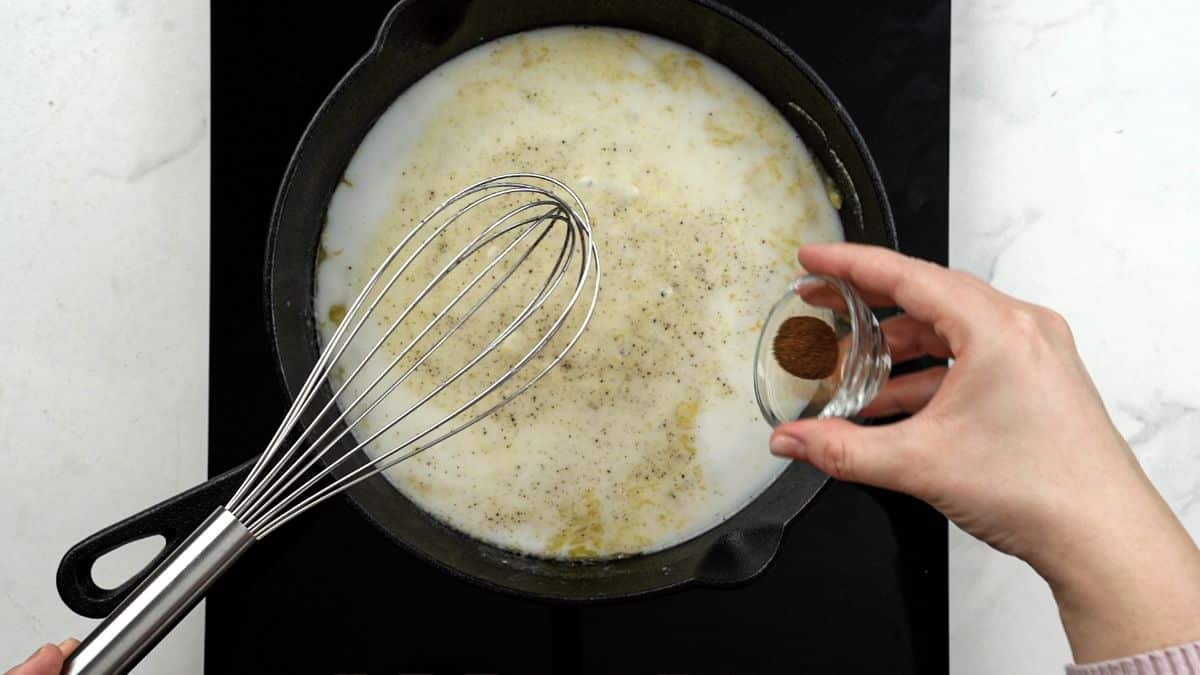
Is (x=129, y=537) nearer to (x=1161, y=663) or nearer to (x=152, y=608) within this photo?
(x=152, y=608)

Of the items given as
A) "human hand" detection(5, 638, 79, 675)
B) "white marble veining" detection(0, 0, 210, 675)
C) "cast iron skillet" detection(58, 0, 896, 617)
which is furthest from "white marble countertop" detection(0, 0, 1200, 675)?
"human hand" detection(5, 638, 79, 675)

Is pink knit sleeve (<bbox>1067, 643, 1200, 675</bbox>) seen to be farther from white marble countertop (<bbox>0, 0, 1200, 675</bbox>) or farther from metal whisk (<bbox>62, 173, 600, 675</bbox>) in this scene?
metal whisk (<bbox>62, 173, 600, 675</bbox>)

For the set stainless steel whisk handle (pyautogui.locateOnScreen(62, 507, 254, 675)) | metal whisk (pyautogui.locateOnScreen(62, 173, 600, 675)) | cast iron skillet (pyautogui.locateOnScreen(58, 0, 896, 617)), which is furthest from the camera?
metal whisk (pyautogui.locateOnScreen(62, 173, 600, 675))

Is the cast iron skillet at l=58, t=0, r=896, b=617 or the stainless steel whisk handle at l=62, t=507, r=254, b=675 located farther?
the cast iron skillet at l=58, t=0, r=896, b=617

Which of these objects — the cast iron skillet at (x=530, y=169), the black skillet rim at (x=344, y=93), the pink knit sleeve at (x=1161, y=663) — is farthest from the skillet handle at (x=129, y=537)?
the pink knit sleeve at (x=1161, y=663)

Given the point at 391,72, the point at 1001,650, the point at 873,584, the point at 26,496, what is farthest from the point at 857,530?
the point at 26,496

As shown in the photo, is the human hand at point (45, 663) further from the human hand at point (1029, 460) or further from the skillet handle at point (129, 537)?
the human hand at point (1029, 460)

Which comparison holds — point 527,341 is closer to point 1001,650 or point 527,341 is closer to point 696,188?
point 696,188
